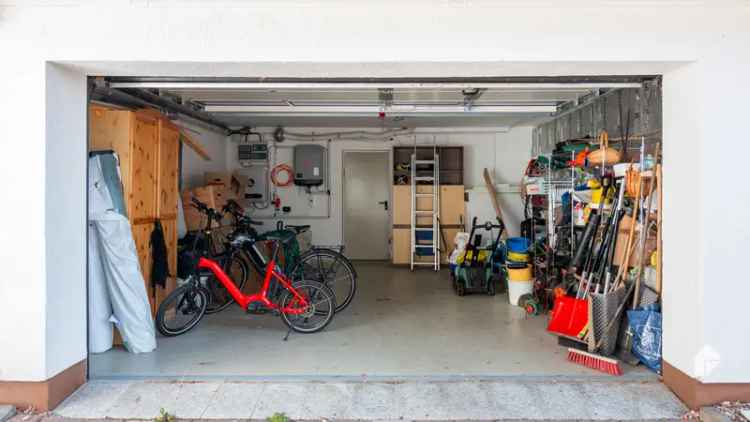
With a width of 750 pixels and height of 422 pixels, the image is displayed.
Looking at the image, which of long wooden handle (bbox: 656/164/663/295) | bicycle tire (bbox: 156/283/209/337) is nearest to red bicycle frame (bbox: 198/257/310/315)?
bicycle tire (bbox: 156/283/209/337)

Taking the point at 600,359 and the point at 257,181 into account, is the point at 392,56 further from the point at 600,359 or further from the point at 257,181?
the point at 257,181

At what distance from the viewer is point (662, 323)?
3012 millimetres

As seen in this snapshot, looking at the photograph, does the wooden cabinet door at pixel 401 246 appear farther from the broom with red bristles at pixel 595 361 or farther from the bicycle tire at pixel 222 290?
the broom with red bristles at pixel 595 361

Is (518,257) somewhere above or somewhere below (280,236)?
below

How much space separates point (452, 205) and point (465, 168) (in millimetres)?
740

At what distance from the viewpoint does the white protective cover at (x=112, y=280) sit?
3.37 m

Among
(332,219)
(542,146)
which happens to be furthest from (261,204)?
(542,146)

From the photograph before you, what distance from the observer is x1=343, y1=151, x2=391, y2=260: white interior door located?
7898 mm

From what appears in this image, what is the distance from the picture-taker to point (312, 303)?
397 cm

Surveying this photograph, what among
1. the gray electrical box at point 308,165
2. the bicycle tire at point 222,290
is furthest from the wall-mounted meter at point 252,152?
the bicycle tire at point 222,290

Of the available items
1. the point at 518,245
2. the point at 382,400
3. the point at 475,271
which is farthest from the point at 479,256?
the point at 382,400

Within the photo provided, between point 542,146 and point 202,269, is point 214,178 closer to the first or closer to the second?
point 202,269

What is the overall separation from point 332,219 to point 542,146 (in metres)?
3.49

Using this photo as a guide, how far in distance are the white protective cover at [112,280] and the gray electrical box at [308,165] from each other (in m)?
4.30
